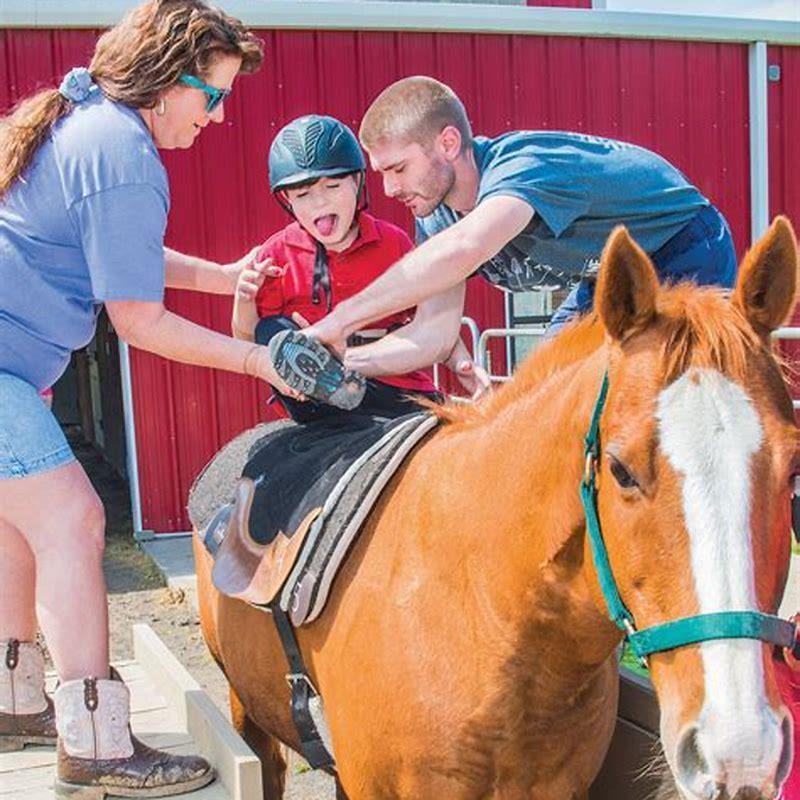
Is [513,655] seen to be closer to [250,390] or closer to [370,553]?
[370,553]

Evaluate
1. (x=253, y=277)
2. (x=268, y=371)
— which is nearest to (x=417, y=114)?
(x=253, y=277)

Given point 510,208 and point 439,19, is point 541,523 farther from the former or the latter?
point 439,19

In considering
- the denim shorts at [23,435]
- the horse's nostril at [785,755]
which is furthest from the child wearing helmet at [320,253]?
the horse's nostril at [785,755]

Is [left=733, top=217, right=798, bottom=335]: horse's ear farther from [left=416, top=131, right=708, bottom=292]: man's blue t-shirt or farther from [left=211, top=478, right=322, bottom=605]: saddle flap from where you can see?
[left=211, top=478, right=322, bottom=605]: saddle flap

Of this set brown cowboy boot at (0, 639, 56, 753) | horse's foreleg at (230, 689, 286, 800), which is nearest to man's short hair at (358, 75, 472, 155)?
brown cowboy boot at (0, 639, 56, 753)

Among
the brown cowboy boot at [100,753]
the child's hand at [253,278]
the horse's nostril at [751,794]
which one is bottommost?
the brown cowboy boot at [100,753]

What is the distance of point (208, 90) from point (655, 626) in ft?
5.59

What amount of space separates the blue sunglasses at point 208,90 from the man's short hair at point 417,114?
37 cm

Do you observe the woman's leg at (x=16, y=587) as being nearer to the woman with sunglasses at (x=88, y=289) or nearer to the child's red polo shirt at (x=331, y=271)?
the woman with sunglasses at (x=88, y=289)

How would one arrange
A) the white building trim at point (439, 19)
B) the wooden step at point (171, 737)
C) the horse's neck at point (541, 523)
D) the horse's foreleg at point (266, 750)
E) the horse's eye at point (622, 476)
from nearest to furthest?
the horse's eye at point (622, 476) → the horse's neck at point (541, 523) → the wooden step at point (171, 737) → the horse's foreleg at point (266, 750) → the white building trim at point (439, 19)

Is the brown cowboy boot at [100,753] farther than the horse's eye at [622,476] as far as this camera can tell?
Yes

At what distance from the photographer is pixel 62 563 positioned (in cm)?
238

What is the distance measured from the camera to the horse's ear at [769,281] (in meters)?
1.58

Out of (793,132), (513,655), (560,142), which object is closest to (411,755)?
(513,655)
